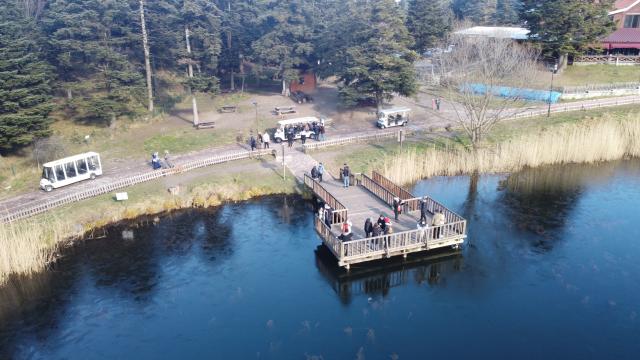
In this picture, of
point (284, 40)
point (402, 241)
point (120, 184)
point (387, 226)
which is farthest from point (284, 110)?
point (402, 241)

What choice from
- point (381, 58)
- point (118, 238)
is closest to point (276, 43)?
point (381, 58)

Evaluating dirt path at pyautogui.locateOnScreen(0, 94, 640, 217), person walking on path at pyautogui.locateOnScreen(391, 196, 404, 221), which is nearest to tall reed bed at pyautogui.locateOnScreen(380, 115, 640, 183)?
dirt path at pyautogui.locateOnScreen(0, 94, 640, 217)

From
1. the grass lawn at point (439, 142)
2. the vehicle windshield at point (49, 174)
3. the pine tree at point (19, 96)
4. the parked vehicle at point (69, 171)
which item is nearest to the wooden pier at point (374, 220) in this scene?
the grass lawn at point (439, 142)

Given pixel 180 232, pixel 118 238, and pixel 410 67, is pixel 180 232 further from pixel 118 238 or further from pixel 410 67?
pixel 410 67

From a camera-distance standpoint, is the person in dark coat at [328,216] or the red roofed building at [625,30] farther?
the red roofed building at [625,30]

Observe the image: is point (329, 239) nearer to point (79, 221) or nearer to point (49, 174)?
point (79, 221)

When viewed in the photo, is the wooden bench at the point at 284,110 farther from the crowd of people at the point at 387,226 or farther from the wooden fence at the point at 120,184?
the crowd of people at the point at 387,226

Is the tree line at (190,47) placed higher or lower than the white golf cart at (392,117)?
higher
